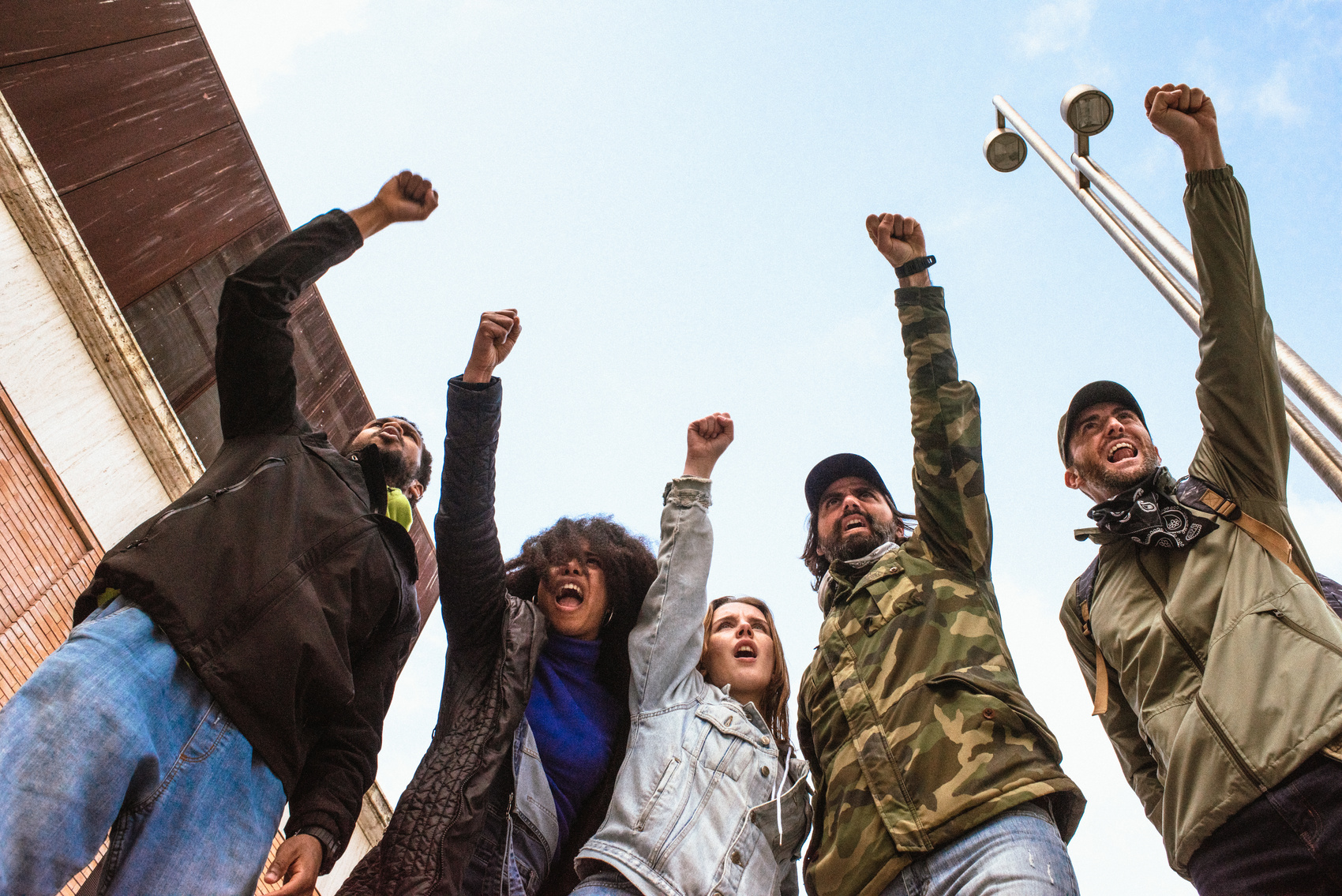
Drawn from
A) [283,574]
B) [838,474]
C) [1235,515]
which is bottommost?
[1235,515]

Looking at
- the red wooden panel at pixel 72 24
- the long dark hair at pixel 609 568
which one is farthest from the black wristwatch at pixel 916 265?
the red wooden panel at pixel 72 24

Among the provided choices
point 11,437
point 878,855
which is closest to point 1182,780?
point 878,855

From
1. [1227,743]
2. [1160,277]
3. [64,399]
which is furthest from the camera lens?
[1160,277]

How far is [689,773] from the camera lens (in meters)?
2.67

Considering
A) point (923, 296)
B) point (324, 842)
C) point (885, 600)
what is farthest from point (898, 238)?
point (324, 842)

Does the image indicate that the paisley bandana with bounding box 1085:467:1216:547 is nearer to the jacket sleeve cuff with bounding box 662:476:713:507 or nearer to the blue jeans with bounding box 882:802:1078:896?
the blue jeans with bounding box 882:802:1078:896

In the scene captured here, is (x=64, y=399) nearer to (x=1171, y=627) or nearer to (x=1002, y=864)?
(x=1002, y=864)

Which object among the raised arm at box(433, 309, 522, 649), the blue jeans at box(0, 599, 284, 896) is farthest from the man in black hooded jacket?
the raised arm at box(433, 309, 522, 649)

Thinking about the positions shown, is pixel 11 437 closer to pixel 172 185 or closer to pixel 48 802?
pixel 172 185

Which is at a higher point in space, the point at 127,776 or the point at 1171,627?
the point at 127,776

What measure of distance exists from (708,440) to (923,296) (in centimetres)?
107

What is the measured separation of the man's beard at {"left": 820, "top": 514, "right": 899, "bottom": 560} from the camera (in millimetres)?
3369

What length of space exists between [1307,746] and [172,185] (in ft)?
21.5

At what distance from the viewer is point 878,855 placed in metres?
2.32
